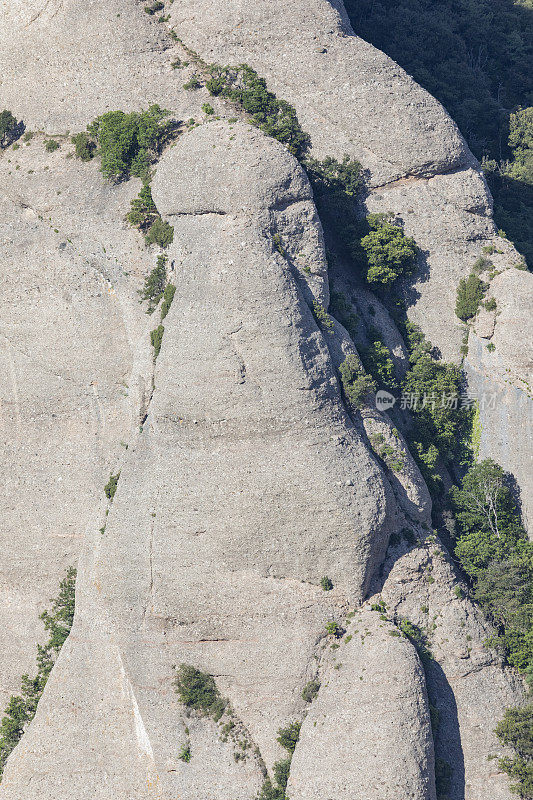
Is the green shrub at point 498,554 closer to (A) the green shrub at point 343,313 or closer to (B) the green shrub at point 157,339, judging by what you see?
(A) the green shrub at point 343,313

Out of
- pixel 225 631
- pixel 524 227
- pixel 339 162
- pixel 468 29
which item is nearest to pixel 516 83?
pixel 468 29

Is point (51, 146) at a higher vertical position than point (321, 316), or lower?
higher

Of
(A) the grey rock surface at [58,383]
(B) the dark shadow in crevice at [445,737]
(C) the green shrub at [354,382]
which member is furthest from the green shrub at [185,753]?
(C) the green shrub at [354,382]

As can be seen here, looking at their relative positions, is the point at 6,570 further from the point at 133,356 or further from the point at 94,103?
the point at 94,103

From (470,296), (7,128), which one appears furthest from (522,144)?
(7,128)

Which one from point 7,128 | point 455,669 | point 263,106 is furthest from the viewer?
point 7,128

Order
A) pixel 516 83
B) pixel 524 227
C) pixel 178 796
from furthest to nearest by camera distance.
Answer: pixel 516 83 → pixel 524 227 → pixel 178 796

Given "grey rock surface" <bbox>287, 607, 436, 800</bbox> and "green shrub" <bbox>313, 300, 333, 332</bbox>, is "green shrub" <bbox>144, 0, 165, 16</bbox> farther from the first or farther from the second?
"grey rock surface" <bbox>287, 607, 436, 800</bbox>

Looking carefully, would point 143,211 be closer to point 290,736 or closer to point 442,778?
point 290,736
